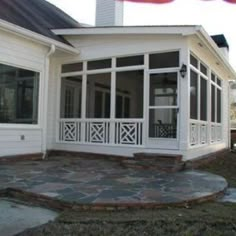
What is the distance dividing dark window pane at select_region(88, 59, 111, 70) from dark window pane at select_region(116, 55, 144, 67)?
0.34m

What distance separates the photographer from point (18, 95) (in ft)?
27.5

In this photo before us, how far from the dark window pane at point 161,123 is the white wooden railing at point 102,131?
36cm

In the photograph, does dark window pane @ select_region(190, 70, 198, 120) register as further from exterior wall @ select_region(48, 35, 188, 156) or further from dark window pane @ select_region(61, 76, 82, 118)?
dark window pane @ select_region(61, 76, 82, 118)

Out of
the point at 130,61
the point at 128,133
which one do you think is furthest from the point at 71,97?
the point at 128,133

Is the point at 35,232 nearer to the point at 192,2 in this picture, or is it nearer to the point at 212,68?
the point at 192,2

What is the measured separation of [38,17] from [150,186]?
6.79 m

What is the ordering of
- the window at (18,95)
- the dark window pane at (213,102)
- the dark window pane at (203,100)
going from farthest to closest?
the dark window pane at (213,102) → the dark window pane at (203,100) → the window at (18,95)

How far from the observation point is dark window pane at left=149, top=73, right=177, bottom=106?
29.3 feet

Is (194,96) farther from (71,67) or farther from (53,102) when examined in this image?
(53,102)

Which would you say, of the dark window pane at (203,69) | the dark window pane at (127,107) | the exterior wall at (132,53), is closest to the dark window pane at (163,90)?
the exterior wall at (132,53)

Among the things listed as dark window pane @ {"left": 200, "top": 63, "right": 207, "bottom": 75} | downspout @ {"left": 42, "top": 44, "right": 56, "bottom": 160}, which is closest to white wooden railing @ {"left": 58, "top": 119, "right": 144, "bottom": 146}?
downspout @ {"left": 42, "top": 44, "right": 56, "bottom": 160}

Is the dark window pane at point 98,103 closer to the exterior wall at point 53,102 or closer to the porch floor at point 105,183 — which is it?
the exterior wall at point 53,102

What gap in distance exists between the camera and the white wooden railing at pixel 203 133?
8.73m

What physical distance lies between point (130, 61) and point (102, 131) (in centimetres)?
203
